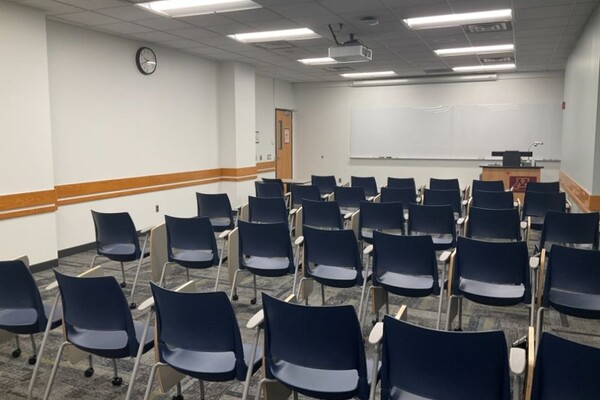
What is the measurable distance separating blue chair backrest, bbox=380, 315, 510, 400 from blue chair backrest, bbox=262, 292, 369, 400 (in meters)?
0.13

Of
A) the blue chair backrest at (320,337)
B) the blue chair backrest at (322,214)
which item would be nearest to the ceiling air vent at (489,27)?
the blue chair backrest at (322,214)

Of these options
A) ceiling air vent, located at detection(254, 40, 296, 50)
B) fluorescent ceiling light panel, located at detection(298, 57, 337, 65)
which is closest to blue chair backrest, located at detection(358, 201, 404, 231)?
ceiling air vent, located at detection(254, 40, 296, 50)

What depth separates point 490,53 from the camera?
8883mm

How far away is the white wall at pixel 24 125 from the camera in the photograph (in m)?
5.45

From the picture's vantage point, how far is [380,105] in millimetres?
12711

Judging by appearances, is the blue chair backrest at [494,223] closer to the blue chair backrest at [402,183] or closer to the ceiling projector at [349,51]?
the blue chair backrest at [402,183]

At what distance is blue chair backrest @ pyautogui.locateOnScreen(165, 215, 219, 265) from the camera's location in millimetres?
4461

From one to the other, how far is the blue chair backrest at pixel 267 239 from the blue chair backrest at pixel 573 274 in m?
1.97

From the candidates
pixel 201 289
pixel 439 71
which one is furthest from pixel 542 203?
pixel 439 71

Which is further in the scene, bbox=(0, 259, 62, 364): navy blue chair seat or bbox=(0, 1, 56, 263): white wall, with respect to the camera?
bbox=(0, 1, 56, 263): white wall

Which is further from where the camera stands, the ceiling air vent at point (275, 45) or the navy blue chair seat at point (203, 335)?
the ceiling air vent at point (275, 45)

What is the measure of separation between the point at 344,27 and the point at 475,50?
10.2 ft

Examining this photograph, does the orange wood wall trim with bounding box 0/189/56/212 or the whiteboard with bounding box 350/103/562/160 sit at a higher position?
the whiteboard with bounding box 350/103/562/160

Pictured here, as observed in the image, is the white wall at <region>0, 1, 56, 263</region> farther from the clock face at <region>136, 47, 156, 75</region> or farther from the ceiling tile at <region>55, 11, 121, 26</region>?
the clock face at <region>136, 47, 156, 75</region>
